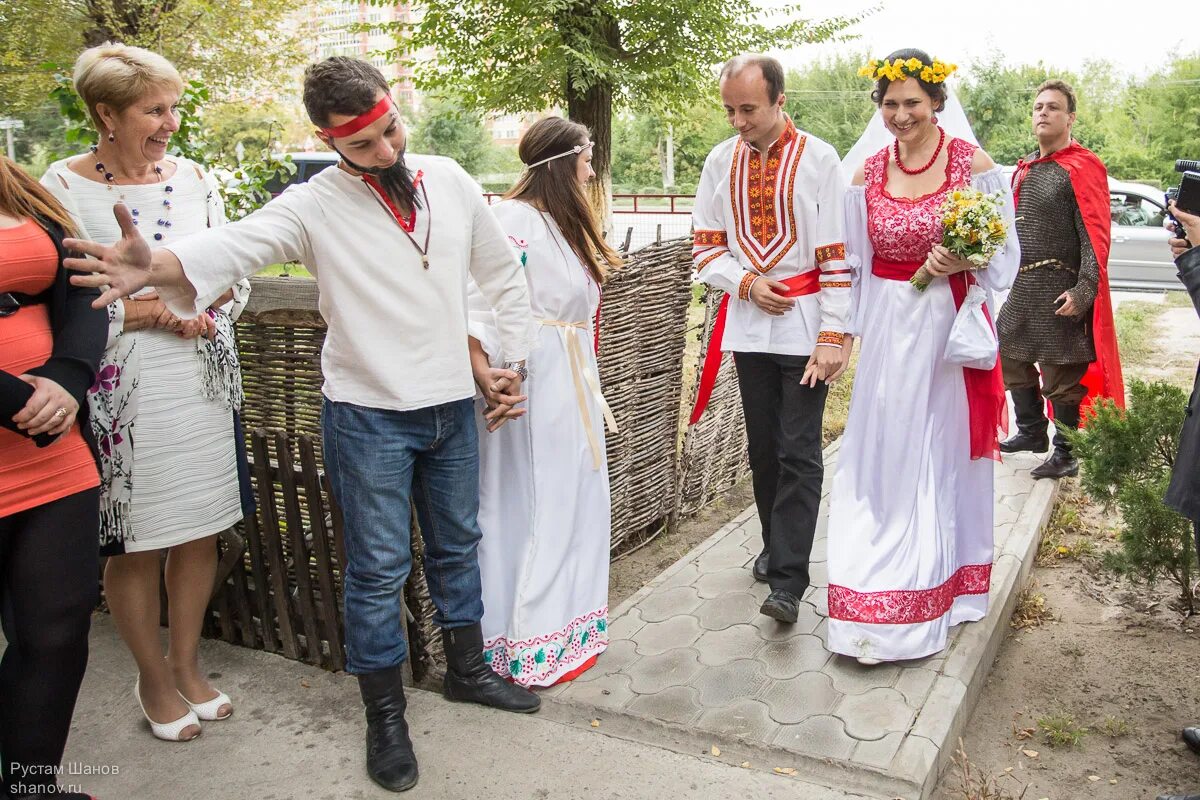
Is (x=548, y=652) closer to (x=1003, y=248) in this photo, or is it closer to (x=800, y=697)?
(x=800, y=697)

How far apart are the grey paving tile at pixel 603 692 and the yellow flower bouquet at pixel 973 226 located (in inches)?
70.8

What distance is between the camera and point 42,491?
2533 millimetres

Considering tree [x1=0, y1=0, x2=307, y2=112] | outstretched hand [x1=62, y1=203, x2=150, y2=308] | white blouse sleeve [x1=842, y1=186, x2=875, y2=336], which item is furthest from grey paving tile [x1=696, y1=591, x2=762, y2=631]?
tree [x1=0, y1=0, x2=307, y2=112]

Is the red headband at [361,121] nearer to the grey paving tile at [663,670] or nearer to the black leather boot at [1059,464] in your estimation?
the grey paving tile at [663,670]

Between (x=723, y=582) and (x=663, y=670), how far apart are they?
835mm

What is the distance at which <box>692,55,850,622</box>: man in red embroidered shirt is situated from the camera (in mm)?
3689

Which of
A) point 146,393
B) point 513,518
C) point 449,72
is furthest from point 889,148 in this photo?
point 449,72

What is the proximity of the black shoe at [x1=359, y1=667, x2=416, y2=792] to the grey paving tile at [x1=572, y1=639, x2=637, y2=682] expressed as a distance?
0.69m

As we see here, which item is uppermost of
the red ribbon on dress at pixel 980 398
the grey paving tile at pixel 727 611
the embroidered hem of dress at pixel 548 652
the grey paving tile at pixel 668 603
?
the red ribbon on dress at pixel 980 398

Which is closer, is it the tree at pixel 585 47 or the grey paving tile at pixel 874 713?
the grey paving tile at pixel 874 713

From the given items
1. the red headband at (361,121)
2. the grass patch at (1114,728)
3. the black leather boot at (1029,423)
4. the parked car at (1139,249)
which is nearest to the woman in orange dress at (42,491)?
the red headband at (361,121)

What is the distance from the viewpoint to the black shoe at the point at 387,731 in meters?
2.90

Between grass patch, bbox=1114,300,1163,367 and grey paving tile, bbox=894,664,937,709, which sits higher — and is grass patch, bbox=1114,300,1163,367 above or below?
below

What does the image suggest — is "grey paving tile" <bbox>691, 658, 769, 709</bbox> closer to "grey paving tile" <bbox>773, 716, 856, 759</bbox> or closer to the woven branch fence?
"grey paving tile" <bbox>773, 716, 856, 759</bbox>
